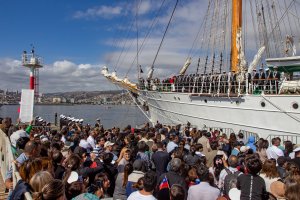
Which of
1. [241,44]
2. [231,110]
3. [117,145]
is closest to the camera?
[117,145]

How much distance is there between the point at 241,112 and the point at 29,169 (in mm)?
13270

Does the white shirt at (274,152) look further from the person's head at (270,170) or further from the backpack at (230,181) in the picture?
the person's head at (270,170)

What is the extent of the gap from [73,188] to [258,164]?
7.92 feet

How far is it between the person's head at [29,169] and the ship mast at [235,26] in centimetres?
1750

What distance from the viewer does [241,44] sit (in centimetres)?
2012

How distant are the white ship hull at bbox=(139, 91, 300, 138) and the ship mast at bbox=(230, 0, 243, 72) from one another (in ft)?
11.6

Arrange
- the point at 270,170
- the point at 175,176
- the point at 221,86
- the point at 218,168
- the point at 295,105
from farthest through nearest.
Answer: the point at 221,86
the point at 295,105
the point at 218,168
the point at 175,176
the point at 270,170

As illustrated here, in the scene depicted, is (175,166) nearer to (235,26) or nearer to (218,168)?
(218,168)

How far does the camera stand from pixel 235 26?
21.2m

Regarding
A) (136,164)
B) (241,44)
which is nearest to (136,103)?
(241,44)

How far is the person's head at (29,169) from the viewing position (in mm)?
4234

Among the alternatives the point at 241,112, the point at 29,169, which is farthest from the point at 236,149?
the point at 241,112

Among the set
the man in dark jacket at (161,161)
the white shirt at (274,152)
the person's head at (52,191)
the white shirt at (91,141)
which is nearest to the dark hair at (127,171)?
the man in dark jacket at (161,161)

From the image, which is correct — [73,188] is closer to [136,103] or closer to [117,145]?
[117,145]
